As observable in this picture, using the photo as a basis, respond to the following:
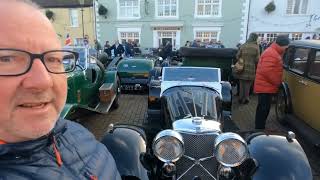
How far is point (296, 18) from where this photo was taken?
20922 millimetres

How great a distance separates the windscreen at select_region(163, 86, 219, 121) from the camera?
3.47 metres

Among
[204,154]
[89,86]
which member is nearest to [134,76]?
[89,86]

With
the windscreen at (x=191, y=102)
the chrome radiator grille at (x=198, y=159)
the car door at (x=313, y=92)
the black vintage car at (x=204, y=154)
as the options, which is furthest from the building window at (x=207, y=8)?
the chrome radiator grille at (x=198, y=159)

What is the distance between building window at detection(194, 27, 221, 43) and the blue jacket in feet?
71.2

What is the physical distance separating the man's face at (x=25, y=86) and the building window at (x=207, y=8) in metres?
22.2

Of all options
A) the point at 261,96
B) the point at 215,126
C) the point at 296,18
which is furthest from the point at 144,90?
the point at 296,18

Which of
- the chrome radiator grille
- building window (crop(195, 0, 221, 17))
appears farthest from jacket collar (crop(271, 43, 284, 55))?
building window (crop(195, 0, 221, 17))

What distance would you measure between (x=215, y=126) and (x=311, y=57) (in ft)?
9.97

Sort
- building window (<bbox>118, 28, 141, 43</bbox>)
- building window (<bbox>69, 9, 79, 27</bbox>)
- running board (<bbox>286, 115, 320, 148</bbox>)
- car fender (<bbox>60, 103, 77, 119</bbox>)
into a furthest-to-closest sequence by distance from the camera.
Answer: building window (<bbox>69, 9, 79, 27</bbox>), building window (<bbox>118, 28, 141, 43</bbox>), running board (<bbox>286, 115, 320, 148</bbox>), car fender (<bbox>60, 103, 77, 119</bbox>)

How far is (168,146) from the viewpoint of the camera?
8.43ft

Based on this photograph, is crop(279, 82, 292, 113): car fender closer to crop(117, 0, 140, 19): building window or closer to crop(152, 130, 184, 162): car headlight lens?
crop(152, 130, 184, 162): car headlight lens

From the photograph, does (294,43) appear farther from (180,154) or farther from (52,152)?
(52,152)

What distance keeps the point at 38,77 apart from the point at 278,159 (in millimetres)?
2280

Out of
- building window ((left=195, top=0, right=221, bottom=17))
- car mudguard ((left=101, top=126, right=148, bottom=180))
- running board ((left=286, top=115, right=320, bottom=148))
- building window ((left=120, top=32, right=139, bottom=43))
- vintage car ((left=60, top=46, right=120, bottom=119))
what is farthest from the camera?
building window ((left=120, top=32, right=139, bottom=43))
